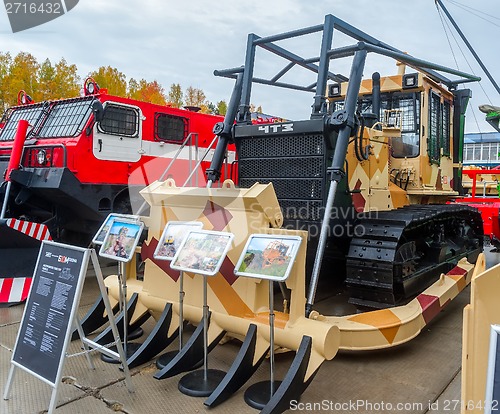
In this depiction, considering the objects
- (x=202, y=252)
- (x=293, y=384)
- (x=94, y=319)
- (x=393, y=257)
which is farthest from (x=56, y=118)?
(x=293, y=384)

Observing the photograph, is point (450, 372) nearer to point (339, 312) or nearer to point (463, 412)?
point (339, 312)

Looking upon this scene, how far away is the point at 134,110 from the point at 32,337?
4.56 meters

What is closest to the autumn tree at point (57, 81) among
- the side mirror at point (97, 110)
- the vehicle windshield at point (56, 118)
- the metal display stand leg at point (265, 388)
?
the vehicle windshield at point (56, 118)

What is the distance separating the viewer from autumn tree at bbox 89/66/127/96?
30464 millimetres

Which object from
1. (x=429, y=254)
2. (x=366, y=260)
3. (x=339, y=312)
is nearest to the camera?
(x=366, y=260)


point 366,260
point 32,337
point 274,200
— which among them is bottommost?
point 32,337

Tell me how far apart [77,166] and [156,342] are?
11.3ft

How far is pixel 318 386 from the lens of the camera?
126 inches

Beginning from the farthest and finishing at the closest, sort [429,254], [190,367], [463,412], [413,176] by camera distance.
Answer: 1. [413,176]
2. [429,254]
3. [190,367]
4. [463,412]

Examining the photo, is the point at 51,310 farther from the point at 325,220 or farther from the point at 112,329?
the point at 325,220

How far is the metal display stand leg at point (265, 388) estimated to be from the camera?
2852 mm

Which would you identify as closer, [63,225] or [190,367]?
[190,367]

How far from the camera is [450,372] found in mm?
3414

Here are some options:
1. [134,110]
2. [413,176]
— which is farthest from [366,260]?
[134,110]
